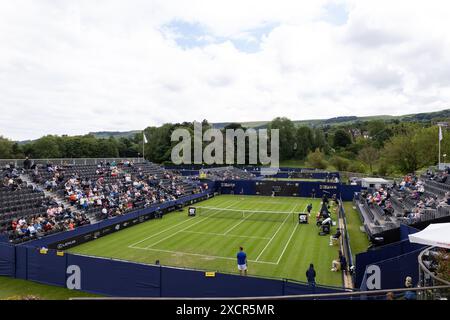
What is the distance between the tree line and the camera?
72.6 meters

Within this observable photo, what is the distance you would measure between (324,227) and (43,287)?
20337mm

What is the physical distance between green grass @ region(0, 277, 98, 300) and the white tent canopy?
14203mm

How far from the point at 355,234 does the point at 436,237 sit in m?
18.0

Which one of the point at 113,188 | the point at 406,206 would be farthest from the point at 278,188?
the point at 113,188

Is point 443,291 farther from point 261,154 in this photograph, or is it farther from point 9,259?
point 261,154

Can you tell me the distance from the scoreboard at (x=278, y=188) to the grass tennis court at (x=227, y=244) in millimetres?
15182

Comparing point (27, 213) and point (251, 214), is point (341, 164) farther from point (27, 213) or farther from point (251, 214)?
point (27, 213)

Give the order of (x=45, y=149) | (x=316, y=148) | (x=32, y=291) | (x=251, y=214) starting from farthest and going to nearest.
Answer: (x=316, y=148) < (x=45, y=149) < (x=251, y=214) < (x=32, y=291)

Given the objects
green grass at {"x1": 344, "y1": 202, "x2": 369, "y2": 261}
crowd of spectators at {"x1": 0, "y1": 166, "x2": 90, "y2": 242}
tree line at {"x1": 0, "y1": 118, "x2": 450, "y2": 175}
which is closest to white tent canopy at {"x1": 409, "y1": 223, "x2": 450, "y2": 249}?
green grass at {"x1": 344, "y1": 202, "x2": 369, "y2": 261}

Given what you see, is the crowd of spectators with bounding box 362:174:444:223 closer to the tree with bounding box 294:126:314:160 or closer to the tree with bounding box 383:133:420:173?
the tree with bounding box 383:133:420:173

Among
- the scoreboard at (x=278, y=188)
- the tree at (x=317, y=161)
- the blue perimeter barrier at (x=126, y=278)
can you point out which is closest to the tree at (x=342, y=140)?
the tree at (x=317, y=161)

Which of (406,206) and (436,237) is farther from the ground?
(436,237)

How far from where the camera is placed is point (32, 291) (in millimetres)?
17484
